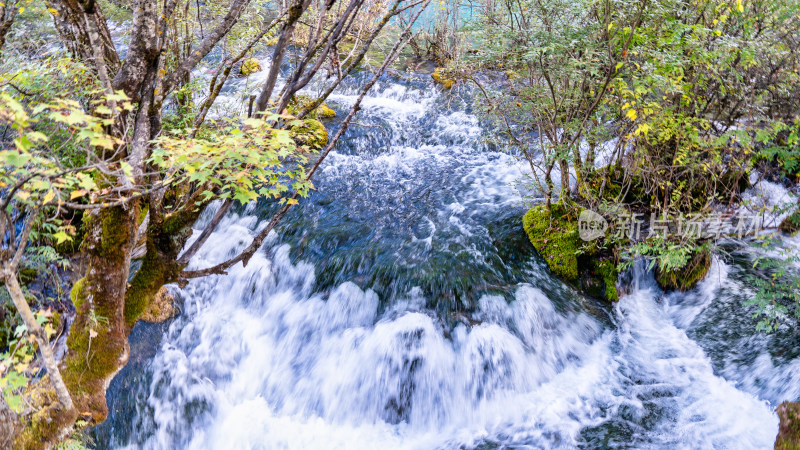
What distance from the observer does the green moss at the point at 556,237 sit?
629 centimetres

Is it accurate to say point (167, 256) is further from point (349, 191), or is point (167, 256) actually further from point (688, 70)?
point (688, 70)

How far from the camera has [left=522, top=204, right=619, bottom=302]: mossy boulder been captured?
6148mm

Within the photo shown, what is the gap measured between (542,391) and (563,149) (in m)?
3.19

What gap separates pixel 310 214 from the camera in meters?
7.82

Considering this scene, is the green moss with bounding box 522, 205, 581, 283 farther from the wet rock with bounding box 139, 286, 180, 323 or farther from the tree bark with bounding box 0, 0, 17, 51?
the tree bark with bounding box 0, 0, 17, 51

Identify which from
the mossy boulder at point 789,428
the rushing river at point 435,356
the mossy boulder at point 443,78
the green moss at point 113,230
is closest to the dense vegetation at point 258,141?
the green moss at point 113,230

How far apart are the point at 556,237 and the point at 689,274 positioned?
1.94 metres

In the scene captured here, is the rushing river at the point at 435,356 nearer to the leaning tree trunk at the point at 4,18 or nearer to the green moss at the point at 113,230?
the green moss at the point at 113,230

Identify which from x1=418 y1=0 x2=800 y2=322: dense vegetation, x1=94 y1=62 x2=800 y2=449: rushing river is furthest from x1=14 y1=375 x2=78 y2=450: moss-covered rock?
x1=418 y1=0 x2=800 y2=322: dense vegetation

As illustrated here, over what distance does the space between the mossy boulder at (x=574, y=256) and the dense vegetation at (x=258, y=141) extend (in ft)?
0.09

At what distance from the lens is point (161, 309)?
582cm

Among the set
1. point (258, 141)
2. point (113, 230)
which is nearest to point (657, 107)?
point (258, 141)

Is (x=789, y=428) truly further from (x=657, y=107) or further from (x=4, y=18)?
(x=4, y=18)

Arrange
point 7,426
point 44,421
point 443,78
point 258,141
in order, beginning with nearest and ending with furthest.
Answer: point 258,141 → point 7,426 → point 44,421 → point 443,78
